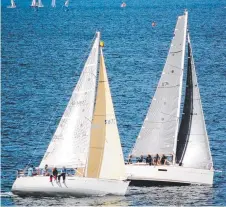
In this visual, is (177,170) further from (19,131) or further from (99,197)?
(19,131)

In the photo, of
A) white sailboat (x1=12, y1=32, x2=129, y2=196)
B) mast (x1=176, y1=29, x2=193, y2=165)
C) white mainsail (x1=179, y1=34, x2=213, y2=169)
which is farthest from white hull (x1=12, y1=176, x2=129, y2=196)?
mast (x1=176, y1=29, x2=193, y2=165)

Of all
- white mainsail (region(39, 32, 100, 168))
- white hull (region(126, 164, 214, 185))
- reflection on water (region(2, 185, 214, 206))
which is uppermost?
white mainsail (region(39, 32, 100, 168))

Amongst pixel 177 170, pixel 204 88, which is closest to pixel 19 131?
pixel 177 170

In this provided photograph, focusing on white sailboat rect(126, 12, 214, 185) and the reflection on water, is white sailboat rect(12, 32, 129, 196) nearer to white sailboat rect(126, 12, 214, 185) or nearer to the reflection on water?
the reflection on water

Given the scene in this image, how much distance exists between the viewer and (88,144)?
87.4 metres

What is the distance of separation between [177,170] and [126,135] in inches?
910

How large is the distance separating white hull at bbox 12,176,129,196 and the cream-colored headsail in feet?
5.18

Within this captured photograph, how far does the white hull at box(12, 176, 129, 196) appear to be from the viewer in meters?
85.8

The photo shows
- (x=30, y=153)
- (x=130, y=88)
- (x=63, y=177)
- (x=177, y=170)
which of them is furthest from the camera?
(x=130, y=88)

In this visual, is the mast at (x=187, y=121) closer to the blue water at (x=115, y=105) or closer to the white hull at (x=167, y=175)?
the white hull at (x=167, y=175)

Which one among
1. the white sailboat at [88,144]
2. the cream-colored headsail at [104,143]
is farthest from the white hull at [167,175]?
the white sailboat at [88,144]

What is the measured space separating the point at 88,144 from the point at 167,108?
10.9 metres

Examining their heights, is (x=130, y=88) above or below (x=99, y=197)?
above

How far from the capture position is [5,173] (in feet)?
320
